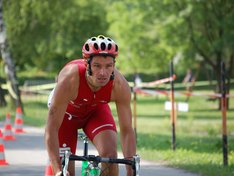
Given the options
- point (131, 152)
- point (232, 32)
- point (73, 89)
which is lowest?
point (131, 152)

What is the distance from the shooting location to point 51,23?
40844 mm

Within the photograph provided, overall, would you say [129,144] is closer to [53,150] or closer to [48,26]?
[53,150]

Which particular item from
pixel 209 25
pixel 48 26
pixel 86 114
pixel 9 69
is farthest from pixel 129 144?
pixel 48 26

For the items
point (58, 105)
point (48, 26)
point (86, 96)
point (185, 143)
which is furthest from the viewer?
point (48, 26)

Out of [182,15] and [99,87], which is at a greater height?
[182,15]

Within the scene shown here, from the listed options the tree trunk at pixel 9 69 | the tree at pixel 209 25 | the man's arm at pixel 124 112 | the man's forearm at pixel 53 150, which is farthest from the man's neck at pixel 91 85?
the tree at pixel 209 25

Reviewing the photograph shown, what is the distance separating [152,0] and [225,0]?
3.61 metres

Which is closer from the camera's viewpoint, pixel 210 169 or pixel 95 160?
pixel 95 160

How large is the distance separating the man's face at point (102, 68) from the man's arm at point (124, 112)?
298mm

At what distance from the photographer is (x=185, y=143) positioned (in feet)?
58.1

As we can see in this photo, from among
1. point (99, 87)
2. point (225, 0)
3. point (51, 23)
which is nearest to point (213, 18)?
point (225, 0)

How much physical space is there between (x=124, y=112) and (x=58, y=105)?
59 cm

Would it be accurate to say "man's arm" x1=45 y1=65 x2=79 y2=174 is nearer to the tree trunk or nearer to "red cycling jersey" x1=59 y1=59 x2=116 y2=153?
"red cycling jersey" x1=59 y1=59 x2=116 y2=153

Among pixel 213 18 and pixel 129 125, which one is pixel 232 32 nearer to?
pixel 213 18
